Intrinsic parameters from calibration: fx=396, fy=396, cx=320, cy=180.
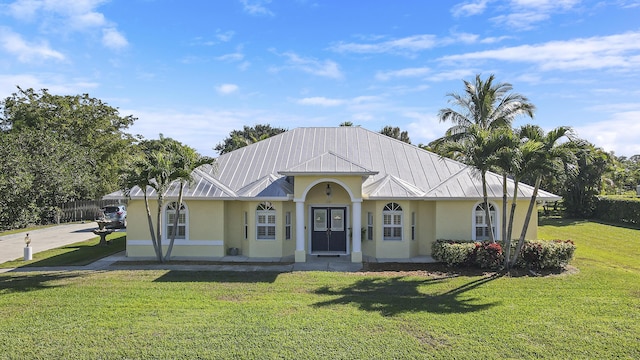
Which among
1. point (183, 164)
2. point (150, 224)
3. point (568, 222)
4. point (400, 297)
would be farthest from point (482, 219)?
point (568, 222)

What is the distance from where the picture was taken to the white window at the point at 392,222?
52.3 ft

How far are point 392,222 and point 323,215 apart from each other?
9.41 ft

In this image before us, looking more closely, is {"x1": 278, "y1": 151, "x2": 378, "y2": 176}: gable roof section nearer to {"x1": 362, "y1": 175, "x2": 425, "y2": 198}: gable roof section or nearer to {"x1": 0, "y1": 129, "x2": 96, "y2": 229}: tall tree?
{"x1": 362, "y1": 175, "x2": 425, "y2": 198}: gable roof section

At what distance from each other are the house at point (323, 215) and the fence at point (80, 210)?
752 inches

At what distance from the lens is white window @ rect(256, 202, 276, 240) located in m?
16.1

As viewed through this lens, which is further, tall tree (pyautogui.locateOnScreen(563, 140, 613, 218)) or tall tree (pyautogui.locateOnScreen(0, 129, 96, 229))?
tall tree (pyautogui.locateOnScreen(563, 140, 613, 218))

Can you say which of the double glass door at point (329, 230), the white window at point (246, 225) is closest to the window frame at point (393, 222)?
the double glass door at point (329, 230)

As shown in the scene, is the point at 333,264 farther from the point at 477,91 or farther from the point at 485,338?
the point at 477,91

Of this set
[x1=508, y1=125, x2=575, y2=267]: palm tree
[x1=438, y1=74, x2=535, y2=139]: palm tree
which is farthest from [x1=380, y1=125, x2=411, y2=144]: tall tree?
[x1=508, y1=125, x2=575, y2=267]: palm tree

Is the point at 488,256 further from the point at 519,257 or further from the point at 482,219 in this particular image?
the point at 482,219

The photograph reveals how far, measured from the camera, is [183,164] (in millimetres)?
14789

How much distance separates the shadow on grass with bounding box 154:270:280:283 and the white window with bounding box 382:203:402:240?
A: 194 inches

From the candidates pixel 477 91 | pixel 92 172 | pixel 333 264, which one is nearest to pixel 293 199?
pixel 333 264

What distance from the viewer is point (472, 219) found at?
16016mm
